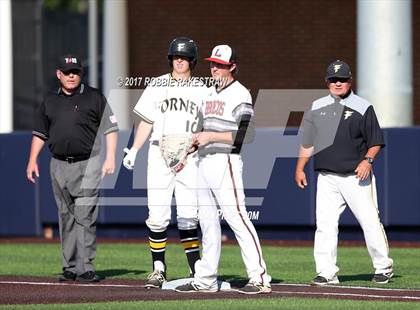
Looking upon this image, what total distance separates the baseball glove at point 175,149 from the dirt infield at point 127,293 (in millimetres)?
1142

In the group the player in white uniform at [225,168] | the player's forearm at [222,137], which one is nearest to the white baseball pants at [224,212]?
the player in white uniform at [225,168]

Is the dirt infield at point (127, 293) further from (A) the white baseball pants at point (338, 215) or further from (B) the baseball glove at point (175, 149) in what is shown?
(B) the baseball glove at point (175, 149)

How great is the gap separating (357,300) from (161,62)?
47.7 ft

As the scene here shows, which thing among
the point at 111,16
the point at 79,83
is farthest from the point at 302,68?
the point at 79,83

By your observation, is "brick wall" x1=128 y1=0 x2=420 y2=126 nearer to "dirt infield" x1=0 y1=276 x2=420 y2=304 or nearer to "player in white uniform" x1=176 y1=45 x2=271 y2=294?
"dirt infield" x1=0 y1=276 x2=420 y2=304

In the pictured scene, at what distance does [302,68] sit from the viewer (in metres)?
24.6

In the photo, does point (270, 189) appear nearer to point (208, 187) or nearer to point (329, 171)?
point (329, 171)

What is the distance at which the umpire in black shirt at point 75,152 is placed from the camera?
13.0 m

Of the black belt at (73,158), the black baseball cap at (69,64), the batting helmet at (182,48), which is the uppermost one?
Answer: the batting helmet at (182,48)

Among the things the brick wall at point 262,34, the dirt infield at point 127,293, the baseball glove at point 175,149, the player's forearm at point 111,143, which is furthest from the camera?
the brick wall at point 262,34

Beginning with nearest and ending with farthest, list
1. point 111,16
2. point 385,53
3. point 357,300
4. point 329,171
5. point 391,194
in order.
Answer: point 357,300, point 329,171, point 391,194, point 385,53, point 111,16

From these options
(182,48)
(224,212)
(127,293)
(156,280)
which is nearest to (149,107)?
(182,48)

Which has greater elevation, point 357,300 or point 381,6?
point 381,6

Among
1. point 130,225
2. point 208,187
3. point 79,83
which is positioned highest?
point 79,83
